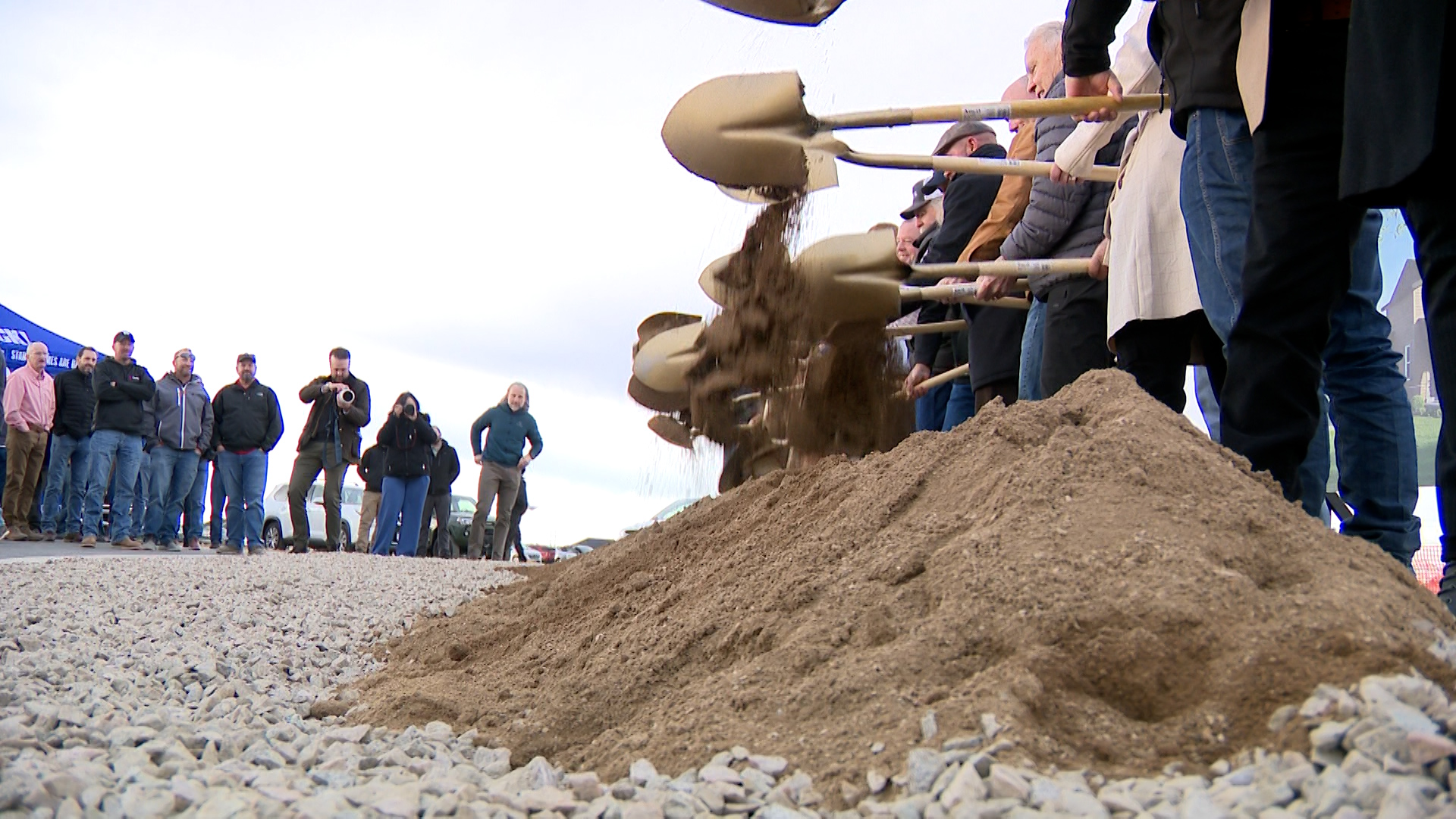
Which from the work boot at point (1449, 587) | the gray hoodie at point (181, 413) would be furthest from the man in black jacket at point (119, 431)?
the work boot at point (1449, 587)

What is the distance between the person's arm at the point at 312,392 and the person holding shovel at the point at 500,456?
3.78ft

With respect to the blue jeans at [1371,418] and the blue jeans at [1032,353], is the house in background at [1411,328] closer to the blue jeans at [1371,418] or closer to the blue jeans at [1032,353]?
the blue jeans at [1032,353]

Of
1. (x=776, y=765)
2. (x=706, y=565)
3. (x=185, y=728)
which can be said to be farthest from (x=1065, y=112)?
(x=185, y=728)

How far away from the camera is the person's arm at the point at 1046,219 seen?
3.49 metres

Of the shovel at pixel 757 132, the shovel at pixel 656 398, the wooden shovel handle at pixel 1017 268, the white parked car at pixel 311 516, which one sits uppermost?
the shovel at pixel 757 132

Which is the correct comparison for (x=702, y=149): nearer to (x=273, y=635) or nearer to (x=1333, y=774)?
(x=273, y=635)

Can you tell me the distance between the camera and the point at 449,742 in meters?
1.68

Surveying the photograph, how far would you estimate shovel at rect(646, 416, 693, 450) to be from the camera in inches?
196

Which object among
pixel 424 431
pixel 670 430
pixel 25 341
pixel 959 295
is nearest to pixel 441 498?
pixel 424 431

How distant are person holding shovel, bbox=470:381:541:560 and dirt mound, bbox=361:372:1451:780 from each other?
6182 mm

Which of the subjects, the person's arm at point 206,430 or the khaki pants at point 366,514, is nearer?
the person's arm at point 206,430

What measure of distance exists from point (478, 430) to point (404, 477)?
0.70m

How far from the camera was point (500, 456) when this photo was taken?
8320 millimetres

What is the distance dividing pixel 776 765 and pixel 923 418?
4054 mm
